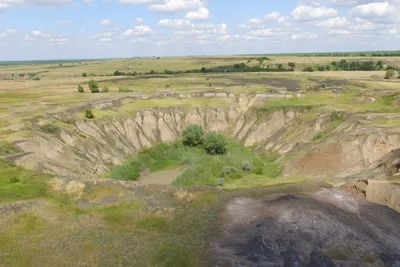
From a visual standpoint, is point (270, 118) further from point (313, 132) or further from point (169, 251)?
point (169, 251)

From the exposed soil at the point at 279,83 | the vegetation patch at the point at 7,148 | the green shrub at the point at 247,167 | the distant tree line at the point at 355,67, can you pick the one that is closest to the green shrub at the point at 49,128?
the vegetation patch at the point at 7,148

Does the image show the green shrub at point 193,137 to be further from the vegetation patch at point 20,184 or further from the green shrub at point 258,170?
the vegetation patch at point 20,184

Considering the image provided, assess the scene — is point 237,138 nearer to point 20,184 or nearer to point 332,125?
point 332,125

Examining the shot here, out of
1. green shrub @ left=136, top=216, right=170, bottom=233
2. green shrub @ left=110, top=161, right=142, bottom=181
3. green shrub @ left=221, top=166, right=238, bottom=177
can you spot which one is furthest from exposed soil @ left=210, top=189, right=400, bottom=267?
green shrub @ left=110, top=161, right=142, bottom=181

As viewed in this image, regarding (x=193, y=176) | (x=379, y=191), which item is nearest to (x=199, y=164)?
(x=193, y=176)

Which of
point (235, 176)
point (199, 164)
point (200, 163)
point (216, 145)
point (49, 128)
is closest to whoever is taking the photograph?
point (235, 176)

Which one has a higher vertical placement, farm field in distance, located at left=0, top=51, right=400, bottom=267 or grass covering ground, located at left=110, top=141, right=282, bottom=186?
farm field in distance, located at left=0, top=51, right=400, bottom=267

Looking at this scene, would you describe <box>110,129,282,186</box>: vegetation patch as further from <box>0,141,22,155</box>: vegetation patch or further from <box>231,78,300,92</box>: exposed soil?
<box>231,78,300,92</box>: exposed soil
